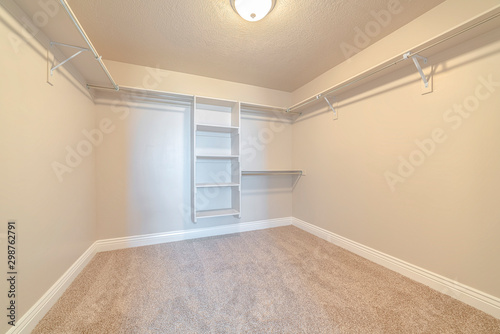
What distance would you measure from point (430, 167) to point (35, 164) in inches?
112

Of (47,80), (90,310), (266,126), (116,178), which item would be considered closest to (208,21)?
(47,80)

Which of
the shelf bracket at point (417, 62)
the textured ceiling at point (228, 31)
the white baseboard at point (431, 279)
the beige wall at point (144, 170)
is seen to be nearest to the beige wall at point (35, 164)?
the beige wall at point (144, 170)

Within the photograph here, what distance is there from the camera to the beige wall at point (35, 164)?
100cm

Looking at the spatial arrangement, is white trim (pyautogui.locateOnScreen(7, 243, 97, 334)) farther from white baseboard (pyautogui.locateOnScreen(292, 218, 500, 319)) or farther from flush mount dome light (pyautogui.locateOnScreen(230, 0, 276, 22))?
white baseboard (pyautogui.locateOnScreen(292, 218, 500, 319))

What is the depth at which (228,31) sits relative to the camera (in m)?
1.74

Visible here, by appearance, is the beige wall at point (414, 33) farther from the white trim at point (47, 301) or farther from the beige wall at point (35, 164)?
the white trim at point (47, 301)

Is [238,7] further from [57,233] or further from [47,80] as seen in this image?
[57,233]

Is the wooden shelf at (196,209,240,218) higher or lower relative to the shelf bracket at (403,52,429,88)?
lower

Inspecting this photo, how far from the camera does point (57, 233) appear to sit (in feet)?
4.67

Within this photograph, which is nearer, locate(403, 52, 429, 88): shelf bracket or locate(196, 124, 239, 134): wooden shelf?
locate(403, 52, 429, 88): shelf bracket

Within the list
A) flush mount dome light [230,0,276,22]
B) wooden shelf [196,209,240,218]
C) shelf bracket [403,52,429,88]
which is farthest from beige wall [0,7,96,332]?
shelf bracket [403,52,429,88]

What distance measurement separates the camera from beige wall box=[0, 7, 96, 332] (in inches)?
39.6

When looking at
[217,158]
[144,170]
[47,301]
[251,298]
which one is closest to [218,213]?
[217,158]

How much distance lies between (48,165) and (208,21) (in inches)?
65.3
